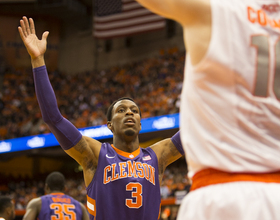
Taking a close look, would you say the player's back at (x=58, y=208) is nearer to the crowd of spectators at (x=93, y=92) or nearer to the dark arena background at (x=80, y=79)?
the dark arena background at (x=80, y=79)

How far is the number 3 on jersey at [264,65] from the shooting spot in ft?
4.85

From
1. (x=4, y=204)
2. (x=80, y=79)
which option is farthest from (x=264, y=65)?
(x=80, y=79)

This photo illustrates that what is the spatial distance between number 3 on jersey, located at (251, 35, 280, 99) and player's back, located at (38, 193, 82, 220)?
3.94m

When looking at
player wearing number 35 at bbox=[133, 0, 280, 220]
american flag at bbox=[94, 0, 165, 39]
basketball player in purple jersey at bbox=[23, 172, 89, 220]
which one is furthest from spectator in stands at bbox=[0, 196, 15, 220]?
american flag at bbox=[94, 0, 165, 39]

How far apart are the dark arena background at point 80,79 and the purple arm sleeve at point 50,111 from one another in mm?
9669

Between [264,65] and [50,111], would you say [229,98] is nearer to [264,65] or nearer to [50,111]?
[264,65]

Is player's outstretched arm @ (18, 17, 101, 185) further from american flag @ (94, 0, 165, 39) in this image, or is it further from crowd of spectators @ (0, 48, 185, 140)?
american flag @ (94, 0, 165, 39)

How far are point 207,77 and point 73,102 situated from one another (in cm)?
1868

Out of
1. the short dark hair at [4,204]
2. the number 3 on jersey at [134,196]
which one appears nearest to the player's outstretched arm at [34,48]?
the number 3 on jersey at [134,196]

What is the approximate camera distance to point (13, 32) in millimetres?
22766

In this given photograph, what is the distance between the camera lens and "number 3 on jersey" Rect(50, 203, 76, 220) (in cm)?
485

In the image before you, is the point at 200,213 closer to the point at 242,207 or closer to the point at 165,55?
the point at 242,207

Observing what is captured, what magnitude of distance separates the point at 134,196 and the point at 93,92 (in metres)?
17.1

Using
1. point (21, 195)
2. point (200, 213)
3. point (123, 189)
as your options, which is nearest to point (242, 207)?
point (200, 213)
